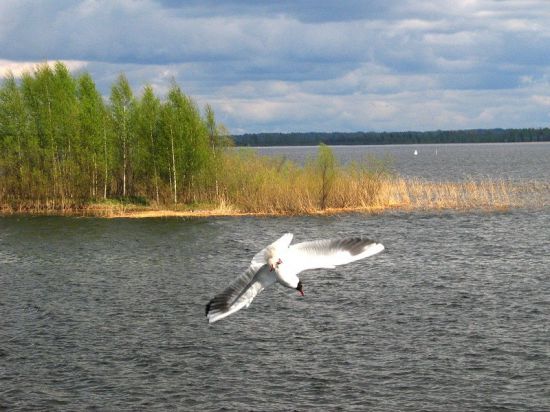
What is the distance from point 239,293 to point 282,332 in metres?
22.2

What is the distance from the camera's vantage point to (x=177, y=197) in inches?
3132

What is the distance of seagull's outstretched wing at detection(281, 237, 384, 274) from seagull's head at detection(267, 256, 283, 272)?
0.22 m

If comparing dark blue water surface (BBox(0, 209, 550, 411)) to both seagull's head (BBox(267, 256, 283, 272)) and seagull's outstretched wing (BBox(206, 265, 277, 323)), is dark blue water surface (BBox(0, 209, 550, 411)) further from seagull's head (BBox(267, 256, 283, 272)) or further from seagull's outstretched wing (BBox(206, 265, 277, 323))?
seagull's head (BBox(267, 256, 283, 272))

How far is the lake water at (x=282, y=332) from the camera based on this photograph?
25.5m

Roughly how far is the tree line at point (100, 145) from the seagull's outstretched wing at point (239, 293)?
217ft

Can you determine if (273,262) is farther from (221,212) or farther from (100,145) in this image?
(100,145)

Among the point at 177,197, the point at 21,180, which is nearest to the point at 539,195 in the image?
the point at 177,197

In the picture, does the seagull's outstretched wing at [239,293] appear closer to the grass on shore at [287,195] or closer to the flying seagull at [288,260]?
the flying seagull at [288,260]

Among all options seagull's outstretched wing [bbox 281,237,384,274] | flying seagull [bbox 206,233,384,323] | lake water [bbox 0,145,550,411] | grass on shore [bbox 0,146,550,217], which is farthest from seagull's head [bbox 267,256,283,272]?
grass on shore [bbox 0,146,550,217]

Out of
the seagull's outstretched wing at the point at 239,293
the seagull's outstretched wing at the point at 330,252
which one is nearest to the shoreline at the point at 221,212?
the seagull's outstretched wing at the point at 239,293

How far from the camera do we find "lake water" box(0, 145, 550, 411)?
25.5m

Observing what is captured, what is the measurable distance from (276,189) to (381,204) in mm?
9446

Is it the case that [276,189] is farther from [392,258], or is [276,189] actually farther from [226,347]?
[226,347]

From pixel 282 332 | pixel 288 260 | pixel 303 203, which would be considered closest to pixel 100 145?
pixel 303 203
